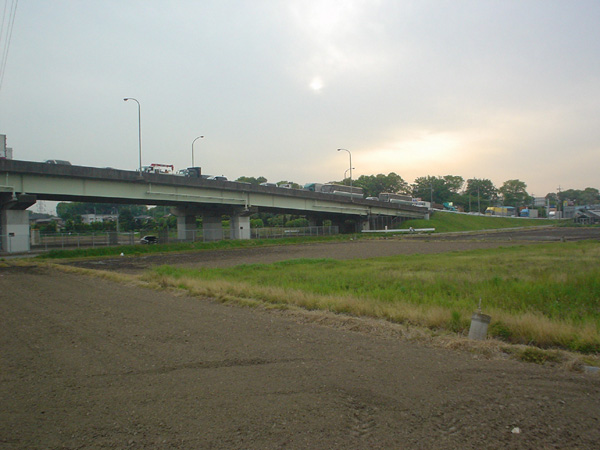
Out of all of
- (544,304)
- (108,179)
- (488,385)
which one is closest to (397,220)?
(108,179)

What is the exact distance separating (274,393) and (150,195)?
45.2m

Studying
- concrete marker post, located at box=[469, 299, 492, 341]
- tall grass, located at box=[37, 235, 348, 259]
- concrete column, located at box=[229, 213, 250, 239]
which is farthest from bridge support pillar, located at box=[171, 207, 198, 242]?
concrete marker post, located at box=[469, 299, 492, 341]

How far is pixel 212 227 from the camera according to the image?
61406 millimetres

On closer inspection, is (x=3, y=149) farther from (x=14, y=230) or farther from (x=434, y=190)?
(x=434, y=190)

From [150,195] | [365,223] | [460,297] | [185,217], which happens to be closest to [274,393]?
[460,297]

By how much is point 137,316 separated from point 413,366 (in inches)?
311

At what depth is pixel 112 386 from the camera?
616 cm

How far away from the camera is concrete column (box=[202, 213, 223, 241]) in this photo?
58406 mm

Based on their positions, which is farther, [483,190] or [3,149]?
[483,190]

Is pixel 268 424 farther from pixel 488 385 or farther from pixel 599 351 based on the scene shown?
pixel 599 351

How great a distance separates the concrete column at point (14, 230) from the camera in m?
38.5

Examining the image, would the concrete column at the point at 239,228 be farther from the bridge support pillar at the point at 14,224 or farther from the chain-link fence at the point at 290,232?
the bridge support pillar at the point at 14,224

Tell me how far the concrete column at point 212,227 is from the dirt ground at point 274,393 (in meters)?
49.3

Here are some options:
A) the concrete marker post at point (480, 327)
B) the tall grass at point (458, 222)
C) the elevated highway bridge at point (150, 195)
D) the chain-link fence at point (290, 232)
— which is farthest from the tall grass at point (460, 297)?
the tall grass at point (458, 222)
